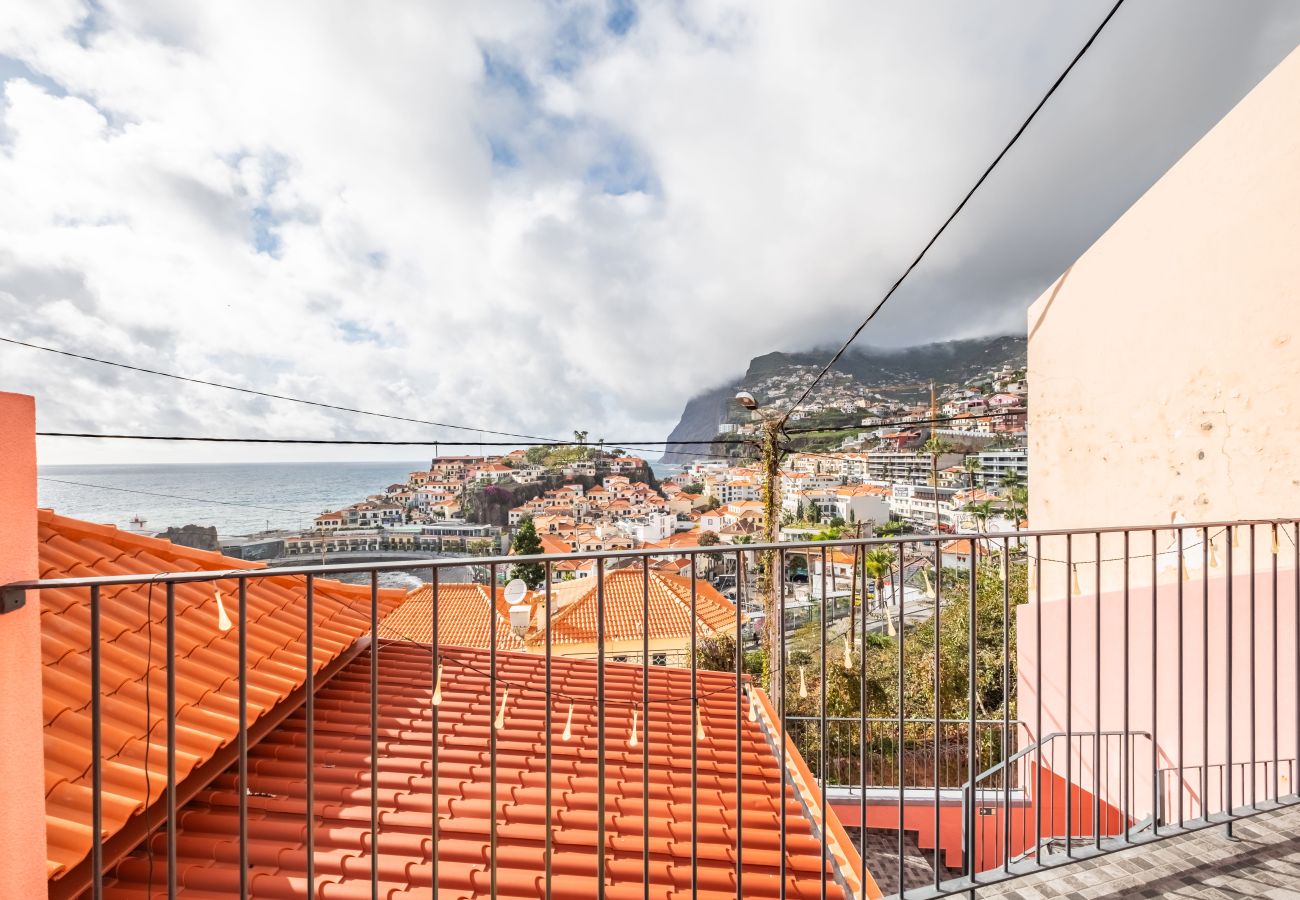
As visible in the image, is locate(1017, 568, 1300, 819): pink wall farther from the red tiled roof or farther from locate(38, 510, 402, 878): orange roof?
locate(38, 510, 402, 878): orange roof

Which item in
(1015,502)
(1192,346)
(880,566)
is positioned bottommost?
(880,566)

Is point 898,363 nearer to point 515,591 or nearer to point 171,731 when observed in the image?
point 515,591

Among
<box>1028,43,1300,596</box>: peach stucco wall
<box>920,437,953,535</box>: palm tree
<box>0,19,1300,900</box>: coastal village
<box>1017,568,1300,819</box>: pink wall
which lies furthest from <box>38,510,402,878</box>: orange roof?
<box>920,437,953,535</box>: palm tree

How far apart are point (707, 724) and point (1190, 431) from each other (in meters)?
3.38

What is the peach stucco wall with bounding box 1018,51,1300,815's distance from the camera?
2547mm

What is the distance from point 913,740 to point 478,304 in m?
53.0

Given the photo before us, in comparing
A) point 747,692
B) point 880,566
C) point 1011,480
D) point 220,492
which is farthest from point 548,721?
point 220,492

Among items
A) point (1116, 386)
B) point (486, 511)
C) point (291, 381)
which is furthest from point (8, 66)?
point (291, 381)

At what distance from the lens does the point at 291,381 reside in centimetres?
6588

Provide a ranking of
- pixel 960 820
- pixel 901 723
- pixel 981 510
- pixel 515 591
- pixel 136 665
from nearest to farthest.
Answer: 1. pixel 901 723
2. pixel 136 665
3. pixel 515 591
4. pixel 960 820
5. pixel 981 510

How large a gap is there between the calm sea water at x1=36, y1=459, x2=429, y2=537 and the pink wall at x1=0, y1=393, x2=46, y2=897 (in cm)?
2621

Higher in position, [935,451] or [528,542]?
[935,451]

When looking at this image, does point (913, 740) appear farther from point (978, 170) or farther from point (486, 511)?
point (486, 511)

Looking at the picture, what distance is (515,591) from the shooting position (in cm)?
232
